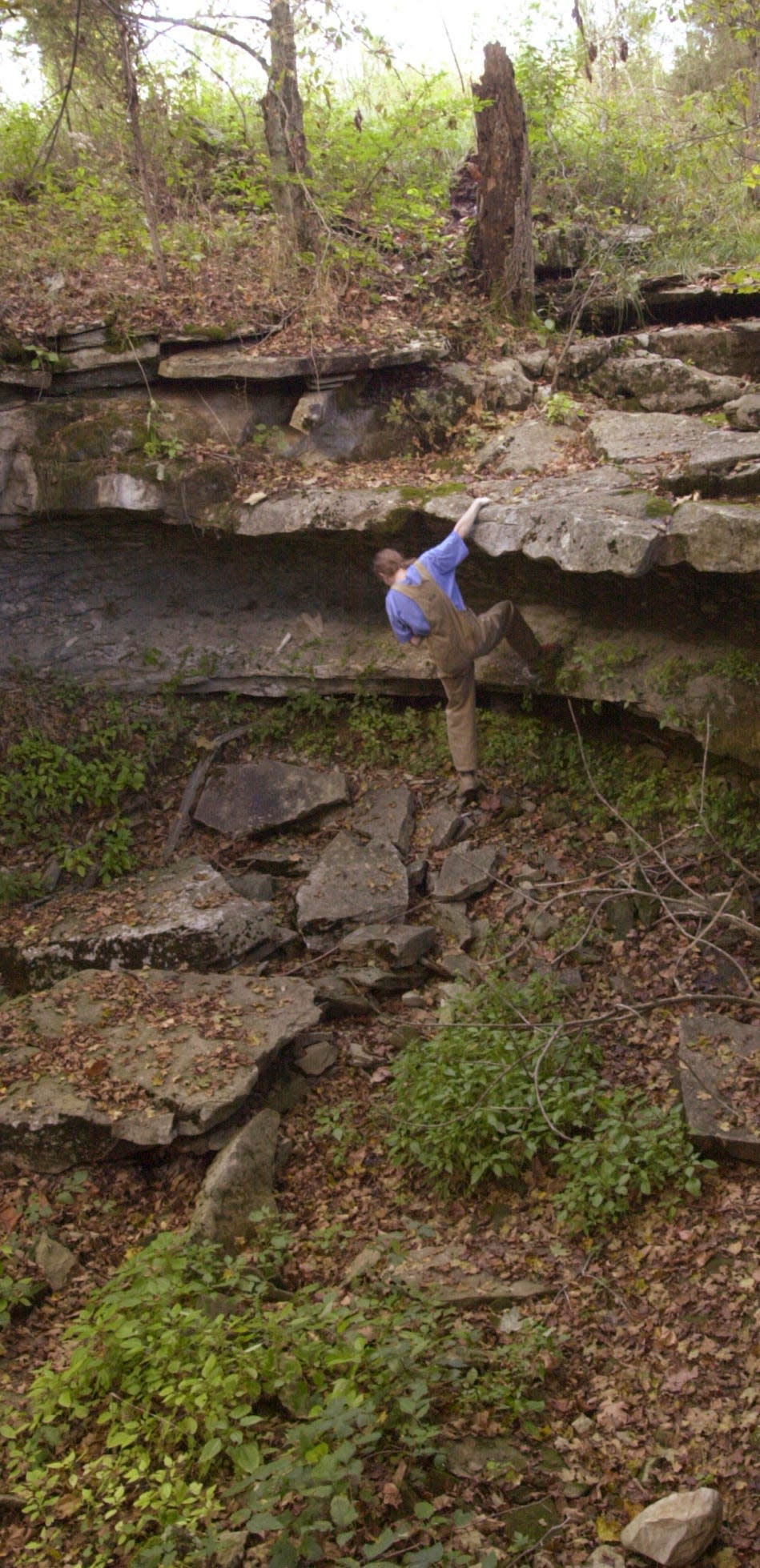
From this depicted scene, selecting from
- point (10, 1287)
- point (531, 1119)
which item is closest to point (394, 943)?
point (531, 1119)

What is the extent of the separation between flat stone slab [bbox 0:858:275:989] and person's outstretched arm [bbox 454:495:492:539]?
323 centimetres

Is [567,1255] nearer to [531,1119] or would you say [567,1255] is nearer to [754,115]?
[531,1119]

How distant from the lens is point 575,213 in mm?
11414

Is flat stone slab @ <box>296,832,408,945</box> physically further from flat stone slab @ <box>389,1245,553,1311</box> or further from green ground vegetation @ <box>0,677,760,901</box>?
flat stone slab @ <box>389,1245,553,1311</box>

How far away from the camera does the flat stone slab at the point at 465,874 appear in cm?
813

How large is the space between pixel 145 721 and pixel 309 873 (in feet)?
7.71

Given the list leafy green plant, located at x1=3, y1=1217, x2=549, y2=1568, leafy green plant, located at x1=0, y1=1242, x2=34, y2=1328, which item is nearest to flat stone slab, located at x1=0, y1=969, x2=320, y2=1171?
leafy green plant, located at x1=0, y1=1242, x2=34, y2=1328

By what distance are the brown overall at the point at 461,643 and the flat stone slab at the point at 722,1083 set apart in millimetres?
2959

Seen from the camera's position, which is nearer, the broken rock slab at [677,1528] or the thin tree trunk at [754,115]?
the broken rock slab at [677,1528]

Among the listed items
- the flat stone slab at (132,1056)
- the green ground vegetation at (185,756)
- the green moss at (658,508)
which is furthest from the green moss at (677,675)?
the flat stone slab at (132,1056)

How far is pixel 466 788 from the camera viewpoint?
28.4 feet

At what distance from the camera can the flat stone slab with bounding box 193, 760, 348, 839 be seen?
913cm

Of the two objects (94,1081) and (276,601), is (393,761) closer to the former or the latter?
(276,601)

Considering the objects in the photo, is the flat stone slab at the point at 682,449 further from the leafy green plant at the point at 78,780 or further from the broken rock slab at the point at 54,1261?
the broken rock slab at the point at 54,1261
